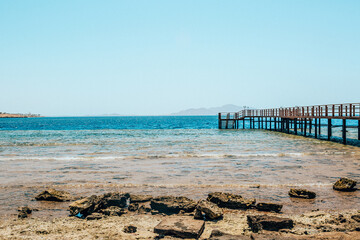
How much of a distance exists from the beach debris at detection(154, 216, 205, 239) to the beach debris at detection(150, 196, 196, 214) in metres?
0.94

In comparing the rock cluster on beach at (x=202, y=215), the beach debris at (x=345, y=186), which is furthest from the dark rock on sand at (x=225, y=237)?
the beach debris at (x=345, y=186)

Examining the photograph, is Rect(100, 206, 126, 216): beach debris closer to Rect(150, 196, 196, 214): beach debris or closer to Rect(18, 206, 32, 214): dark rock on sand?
Rect(150, 196, 196, 214): beach debris

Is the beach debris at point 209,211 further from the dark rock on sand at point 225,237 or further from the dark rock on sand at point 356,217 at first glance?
the dark rock on sand at point 356,217

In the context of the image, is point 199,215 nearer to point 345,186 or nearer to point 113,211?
point 113,211

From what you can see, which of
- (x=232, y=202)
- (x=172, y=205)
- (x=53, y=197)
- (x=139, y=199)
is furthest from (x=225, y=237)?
(x=53, y=197)

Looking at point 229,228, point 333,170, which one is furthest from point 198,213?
point 333,170

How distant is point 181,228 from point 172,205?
1639mm

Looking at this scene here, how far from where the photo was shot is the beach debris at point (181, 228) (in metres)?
5.96

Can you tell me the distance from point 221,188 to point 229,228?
156 inches

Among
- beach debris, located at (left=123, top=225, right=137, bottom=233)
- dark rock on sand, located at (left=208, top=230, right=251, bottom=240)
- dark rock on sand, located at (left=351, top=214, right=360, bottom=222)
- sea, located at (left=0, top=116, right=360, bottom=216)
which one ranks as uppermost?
dark rock on sand, located at (left=208, top=230, right=251, bottom=240)

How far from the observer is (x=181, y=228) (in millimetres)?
6117

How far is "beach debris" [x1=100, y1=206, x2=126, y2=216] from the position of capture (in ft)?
24.8

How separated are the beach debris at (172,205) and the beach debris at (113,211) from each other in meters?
0.77

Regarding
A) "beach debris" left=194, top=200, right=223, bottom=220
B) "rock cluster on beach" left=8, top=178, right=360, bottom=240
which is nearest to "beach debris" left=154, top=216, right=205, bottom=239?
"rock cluster on beach" left=8, top=178, right=360, bottom=240
